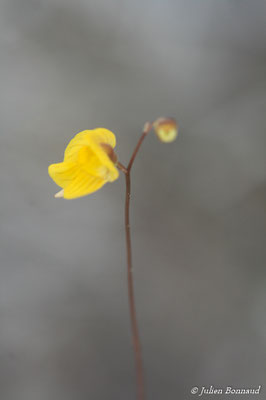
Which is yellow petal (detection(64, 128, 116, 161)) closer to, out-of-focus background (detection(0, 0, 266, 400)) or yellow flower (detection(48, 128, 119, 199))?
yellow flower (detection(48, 128, 119, 199))

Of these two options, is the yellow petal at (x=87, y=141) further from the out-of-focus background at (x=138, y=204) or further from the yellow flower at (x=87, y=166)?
the out-of-focus background at (x=138, y=204)

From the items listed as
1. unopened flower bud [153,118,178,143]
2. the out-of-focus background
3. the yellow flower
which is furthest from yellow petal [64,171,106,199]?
the out-of-focus background

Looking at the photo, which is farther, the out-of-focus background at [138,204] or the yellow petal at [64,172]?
the out-of-focus background at [138,204]

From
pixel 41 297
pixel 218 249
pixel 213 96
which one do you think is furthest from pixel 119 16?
pixel 41 297

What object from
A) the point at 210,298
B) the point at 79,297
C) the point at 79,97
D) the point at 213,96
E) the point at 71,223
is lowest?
the point at 210,298

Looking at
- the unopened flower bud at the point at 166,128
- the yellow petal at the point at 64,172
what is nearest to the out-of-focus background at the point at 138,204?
the yellow petal at the point at 64,172

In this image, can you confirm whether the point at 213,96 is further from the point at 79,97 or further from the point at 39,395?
the point at 39,395

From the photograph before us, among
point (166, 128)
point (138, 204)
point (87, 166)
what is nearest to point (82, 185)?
point (87, 166)
